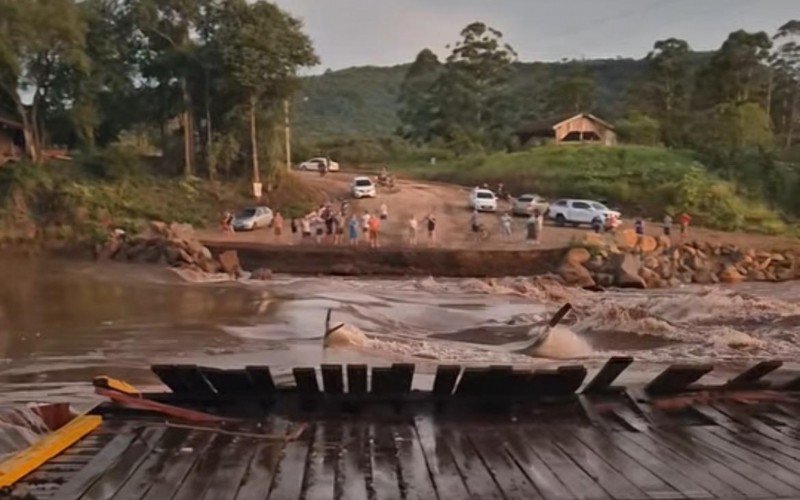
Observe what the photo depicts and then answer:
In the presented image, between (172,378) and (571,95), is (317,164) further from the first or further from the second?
(172,378)

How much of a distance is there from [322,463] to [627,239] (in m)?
43.9

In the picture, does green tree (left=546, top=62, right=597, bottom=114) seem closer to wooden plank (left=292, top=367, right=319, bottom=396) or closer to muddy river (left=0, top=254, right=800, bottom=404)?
muddy river (left=0, top=254, right=800, bottom=404)

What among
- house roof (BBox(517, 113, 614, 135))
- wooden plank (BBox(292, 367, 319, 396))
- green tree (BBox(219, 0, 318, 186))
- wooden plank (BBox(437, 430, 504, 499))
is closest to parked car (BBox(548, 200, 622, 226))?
green tree (BBox(219, 0, 318, 186))

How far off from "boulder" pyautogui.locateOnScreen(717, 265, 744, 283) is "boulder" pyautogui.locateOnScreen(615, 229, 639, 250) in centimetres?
426

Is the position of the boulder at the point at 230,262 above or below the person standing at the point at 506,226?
below

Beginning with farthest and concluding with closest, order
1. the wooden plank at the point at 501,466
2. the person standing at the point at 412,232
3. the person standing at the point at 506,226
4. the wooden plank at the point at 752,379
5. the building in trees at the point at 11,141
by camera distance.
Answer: the building in trees at the point at 11,141, the person standing at the point at 506,226, the person standing at the point at 412,232, the wooden plank at the point at 752,379, the wooden plank at the point at 501,466

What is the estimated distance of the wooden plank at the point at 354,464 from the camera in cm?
515

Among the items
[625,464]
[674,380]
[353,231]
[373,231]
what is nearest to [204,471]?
[625,464]

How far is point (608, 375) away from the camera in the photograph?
23.5 ft

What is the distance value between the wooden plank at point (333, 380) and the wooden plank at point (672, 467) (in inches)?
75.5

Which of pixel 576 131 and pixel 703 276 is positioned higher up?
pixel 576 131

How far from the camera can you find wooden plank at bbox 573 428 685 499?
5.07m

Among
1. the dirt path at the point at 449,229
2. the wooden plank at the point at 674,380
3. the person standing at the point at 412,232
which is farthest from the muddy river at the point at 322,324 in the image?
the wooden plank at the point at 674,380

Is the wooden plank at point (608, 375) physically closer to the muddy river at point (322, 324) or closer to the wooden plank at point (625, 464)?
the wooden plank at point (625, 464)
